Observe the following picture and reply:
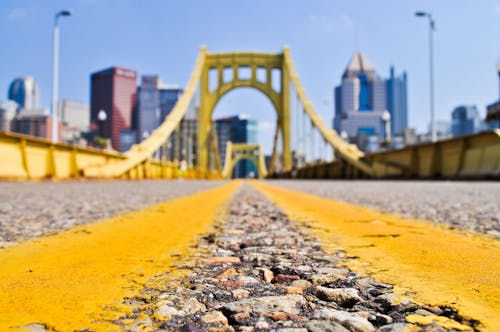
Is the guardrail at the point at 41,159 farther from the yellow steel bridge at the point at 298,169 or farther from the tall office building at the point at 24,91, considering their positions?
the tall office building at the point at 24,91

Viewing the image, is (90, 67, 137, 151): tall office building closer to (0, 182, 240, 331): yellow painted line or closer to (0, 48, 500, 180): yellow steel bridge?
(0, 48, 500, 180): yellow steel bridge

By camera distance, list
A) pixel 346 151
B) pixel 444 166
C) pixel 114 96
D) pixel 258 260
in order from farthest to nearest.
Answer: pixel 114 96 < pixel 346 151 < pixel 444 166 < pixel 258 260

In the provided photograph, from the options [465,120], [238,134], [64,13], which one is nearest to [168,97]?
[238,134]

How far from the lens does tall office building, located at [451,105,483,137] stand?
420ft

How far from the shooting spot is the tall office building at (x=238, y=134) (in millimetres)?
126675

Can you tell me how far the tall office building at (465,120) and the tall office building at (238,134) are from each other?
64982 millimetres

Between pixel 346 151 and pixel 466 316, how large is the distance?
77.7ft

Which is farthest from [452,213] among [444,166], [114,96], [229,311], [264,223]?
[114,96]

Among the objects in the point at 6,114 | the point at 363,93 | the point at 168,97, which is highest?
the point at 363,93

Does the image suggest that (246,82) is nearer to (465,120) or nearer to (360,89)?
(465,120)

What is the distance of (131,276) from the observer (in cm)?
113

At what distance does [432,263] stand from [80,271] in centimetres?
107

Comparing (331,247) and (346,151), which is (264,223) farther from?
(346,151)

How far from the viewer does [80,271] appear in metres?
1.17
